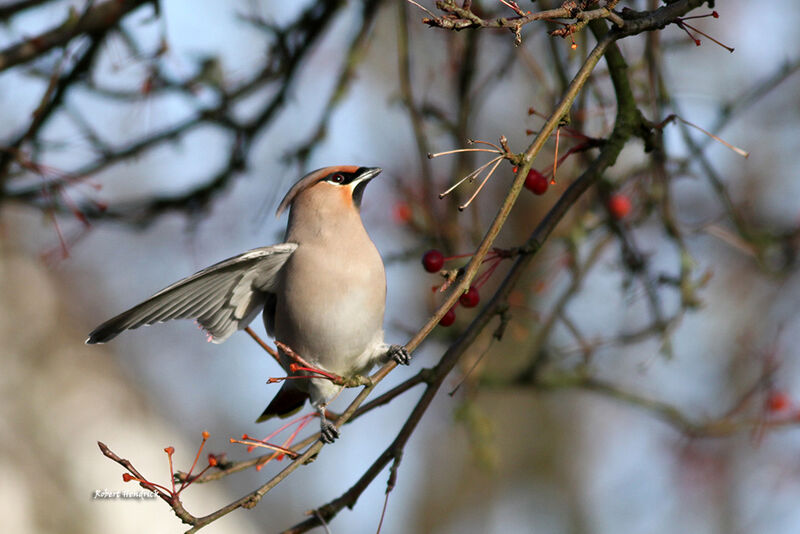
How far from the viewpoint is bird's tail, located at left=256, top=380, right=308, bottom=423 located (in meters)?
3.33

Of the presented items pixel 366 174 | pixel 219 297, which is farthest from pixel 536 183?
pixel 219 297

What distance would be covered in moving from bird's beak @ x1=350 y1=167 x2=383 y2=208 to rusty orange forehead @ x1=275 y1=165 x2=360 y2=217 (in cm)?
3

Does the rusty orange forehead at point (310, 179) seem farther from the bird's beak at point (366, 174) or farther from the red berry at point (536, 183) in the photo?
the red berry at point (536, 183)

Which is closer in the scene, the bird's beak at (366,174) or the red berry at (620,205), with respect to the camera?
the bird's beak at (366,174)

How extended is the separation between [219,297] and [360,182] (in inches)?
28.4

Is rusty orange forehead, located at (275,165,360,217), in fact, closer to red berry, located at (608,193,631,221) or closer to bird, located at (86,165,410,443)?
bird, located at (86,165,410,443)

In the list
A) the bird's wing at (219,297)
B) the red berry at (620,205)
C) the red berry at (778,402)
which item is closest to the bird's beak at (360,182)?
the bird's wing at (219,297)

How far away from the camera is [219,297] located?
3.12 metres

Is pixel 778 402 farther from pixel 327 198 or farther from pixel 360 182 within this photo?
pixel 327 198

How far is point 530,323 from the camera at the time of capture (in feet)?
14.8

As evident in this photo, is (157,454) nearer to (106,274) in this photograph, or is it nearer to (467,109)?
(106,274)

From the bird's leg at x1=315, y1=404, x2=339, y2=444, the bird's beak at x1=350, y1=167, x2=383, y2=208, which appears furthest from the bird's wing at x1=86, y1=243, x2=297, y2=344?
the bird's leg at x1=315, y1=404, x2=339, y2=444

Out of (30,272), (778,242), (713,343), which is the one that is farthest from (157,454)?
(713,343)

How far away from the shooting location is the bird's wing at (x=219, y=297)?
103 inches
